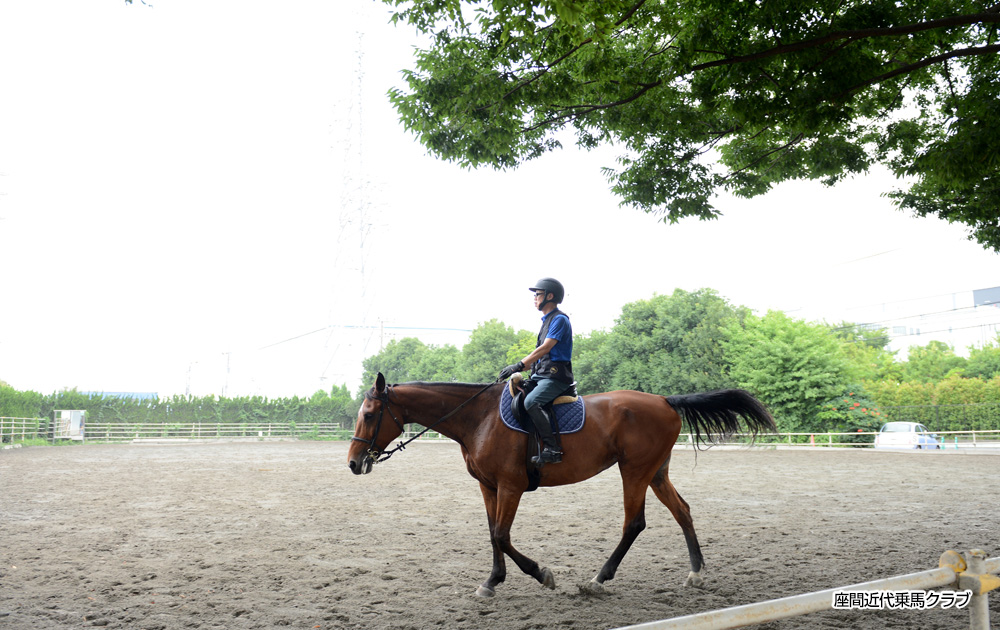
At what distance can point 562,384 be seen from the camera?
5641mm

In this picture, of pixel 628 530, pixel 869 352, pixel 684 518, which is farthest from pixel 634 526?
pixel 869 352

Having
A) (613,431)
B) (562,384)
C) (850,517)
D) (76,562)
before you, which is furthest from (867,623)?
(76,562)

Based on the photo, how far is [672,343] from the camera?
40906 millimetres

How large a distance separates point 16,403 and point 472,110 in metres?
37.8

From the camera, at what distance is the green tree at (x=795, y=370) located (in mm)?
32031

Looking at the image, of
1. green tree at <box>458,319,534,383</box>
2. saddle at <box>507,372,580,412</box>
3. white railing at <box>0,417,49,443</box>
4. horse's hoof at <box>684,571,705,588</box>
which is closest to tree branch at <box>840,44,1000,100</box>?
saddle at <box>507,372,580,412</box>

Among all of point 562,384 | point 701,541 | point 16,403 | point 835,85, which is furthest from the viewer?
point 16,403

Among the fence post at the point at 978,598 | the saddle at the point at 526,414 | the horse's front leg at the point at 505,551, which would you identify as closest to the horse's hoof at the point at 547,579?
the horse's front leg at the point at 505,551

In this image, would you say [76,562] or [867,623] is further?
[76,562]

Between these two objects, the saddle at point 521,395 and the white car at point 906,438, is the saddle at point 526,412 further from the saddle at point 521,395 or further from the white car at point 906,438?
the white car at point 906,438

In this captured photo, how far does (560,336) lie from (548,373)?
330mm

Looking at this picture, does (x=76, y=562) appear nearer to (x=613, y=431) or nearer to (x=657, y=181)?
(x=613, y=431)

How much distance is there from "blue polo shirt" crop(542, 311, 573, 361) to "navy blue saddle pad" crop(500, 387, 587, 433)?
439 mm

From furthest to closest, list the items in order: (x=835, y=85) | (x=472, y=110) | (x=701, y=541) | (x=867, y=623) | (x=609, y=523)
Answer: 1. (x=609, y=523)
2. (x=701, y=541)
3. (x=472, y=110)
4. (x=835, y=85)
5. (x=867, y=623)
